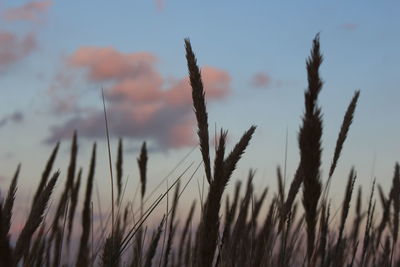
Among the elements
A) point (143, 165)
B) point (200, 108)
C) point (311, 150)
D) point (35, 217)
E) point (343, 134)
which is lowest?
point (35, 217)

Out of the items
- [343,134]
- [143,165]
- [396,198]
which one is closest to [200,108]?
[343,134]

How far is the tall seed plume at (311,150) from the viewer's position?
120 cm

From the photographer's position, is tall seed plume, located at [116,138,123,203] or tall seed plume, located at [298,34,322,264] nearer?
tall seed plume, located at [298,34,322,264]

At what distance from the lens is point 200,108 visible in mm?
1585

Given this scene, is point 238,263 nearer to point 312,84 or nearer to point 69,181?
point 69,181

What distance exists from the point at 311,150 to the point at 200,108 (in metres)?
0.44

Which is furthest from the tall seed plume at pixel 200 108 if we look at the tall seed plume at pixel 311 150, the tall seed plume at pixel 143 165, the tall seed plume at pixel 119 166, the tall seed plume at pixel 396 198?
the tall seed plume at pixel 119 166

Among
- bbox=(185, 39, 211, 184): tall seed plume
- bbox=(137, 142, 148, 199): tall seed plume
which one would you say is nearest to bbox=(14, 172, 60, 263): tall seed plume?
bbox=(185, 39, 211, 184): tall seed plume

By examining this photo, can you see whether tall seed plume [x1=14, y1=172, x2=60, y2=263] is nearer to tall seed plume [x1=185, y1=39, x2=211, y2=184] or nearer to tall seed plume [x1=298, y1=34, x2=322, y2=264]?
tall seed plume [x1=185, y1=39, x2=211, y2=184]

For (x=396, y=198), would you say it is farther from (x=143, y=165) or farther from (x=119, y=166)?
(x=119, y=166)

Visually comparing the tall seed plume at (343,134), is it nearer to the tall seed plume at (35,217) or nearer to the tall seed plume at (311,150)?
the tall seed plume at (311,150)

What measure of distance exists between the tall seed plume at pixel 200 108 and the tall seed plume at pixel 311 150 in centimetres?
38

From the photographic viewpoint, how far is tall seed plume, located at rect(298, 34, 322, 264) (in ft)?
3.95

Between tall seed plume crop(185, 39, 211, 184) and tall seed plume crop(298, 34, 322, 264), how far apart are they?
38 centimetres
